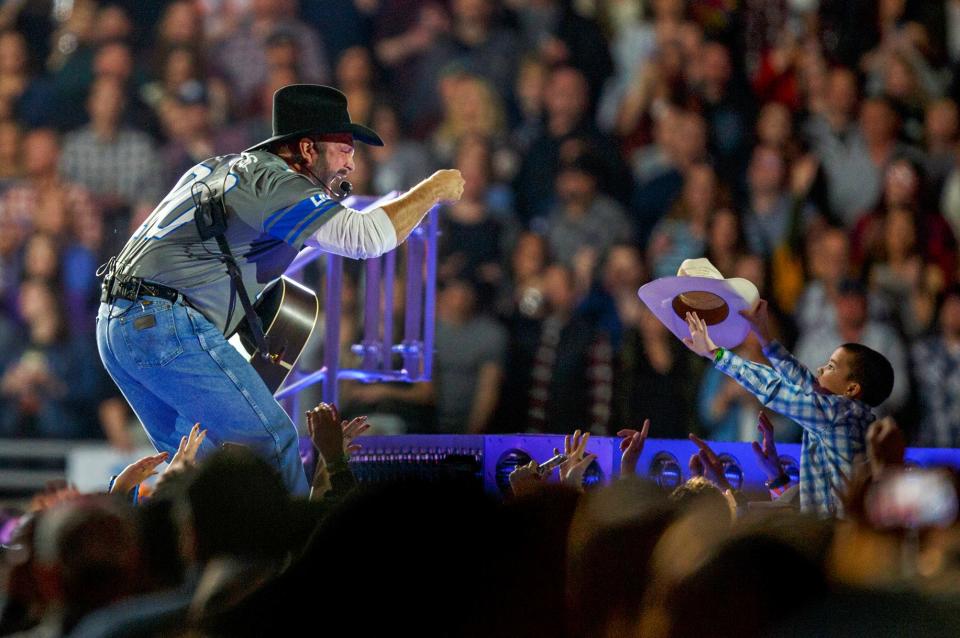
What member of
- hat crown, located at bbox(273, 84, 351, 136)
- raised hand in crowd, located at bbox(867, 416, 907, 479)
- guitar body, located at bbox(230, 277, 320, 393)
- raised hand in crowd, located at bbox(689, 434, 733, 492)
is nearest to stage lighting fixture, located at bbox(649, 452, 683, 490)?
raised hand in crowd, located at bbox(689, 434, 733, 492)

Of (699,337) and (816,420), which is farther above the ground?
(699,337)

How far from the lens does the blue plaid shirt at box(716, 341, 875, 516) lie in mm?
3861

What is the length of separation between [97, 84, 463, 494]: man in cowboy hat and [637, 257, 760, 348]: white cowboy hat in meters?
0.75

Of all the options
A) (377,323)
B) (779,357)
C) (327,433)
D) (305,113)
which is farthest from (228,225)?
(779,357)

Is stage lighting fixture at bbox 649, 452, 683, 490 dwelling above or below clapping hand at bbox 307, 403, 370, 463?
below

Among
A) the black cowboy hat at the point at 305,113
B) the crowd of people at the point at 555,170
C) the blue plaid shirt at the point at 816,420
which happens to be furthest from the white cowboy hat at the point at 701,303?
the crowd of people at the point at 555,170

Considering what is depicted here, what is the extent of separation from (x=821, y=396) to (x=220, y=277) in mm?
1814

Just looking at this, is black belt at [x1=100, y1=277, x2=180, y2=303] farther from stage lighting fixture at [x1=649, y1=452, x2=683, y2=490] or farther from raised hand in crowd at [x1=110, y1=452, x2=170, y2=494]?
stage lighting fixture at [x1=649, y1=452, x2=683, y2=490]

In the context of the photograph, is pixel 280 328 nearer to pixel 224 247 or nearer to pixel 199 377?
pixel 224 247

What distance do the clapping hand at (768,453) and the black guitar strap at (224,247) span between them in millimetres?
1582

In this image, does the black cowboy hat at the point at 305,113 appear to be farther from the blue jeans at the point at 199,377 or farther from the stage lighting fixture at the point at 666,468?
the stage lighting fixture at the point at 666,468

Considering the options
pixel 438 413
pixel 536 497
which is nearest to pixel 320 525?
pixel 536 497

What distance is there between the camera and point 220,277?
4.14 metres

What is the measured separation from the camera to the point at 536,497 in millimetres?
1992
